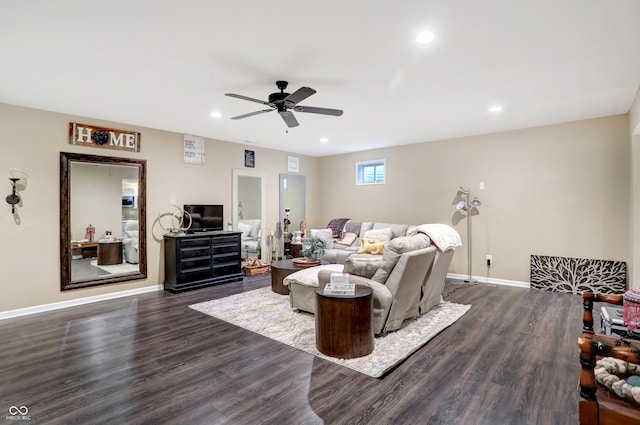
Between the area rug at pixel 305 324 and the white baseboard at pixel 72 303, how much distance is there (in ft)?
4.60

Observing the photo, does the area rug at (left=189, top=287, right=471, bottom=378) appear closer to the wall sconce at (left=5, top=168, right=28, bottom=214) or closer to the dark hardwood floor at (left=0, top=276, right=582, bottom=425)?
the dark hardwood floor at (left=0, top=276, right=582, bottom=425)

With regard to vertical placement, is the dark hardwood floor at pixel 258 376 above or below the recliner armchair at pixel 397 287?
below

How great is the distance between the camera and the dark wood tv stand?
16.8 feet

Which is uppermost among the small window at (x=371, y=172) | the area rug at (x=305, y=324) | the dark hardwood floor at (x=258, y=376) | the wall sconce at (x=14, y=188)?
the small window at (x=371, y=172)

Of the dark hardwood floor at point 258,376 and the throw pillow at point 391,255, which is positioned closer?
the dark hardwood floor at point 258,376

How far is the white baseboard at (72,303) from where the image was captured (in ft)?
13.2

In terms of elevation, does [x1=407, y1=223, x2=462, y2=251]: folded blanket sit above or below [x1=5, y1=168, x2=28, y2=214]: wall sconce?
below

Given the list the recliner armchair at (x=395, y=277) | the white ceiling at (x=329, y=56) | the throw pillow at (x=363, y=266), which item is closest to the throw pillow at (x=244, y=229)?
the white ceiling at (x=329, y=56)

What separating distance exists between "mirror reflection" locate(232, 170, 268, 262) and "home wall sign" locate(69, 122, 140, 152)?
1928 mm

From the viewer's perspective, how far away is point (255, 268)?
6.31m

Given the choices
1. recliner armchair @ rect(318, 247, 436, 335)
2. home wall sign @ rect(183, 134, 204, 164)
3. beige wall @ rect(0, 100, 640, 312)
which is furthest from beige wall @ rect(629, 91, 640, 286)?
home wall sign @ rect(183, 134, 204, 164)

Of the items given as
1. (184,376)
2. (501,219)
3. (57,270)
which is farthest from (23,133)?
(501,219)

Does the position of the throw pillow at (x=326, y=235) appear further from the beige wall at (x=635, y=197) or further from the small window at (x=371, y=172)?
the beige wall at (x=635, y=197)

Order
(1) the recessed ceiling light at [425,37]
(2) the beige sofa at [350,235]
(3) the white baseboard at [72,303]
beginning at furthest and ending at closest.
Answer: (2) the beige sofa at [350,235] → (3) the white baseboard at [72,303] → (1) the recessed ceiling light at [425,37]
